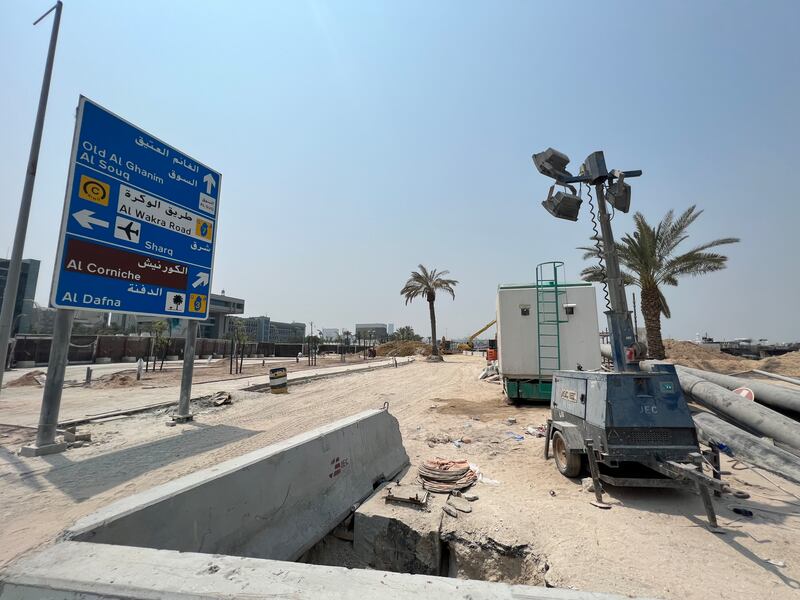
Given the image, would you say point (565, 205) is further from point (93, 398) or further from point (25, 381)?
point (25, 381)

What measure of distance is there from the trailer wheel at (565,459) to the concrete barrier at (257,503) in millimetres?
2956

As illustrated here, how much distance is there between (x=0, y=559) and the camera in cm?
333

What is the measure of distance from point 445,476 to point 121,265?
24.7 ft

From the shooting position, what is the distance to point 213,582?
1.59m

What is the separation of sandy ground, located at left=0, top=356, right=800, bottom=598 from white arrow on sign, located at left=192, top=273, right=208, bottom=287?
348 centimetres

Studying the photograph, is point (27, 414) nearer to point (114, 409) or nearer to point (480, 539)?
point (114, 409)

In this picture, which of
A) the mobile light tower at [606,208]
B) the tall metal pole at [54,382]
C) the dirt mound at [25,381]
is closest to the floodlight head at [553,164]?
the mobile light tower at [606,208]

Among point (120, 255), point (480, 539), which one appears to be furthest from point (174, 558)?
point (120, 255)

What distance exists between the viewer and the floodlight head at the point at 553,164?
6.20m

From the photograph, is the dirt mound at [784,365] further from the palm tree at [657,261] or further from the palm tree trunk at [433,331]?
the palm tree trunk at [433,331]

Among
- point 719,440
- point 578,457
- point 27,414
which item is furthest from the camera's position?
point 27,414

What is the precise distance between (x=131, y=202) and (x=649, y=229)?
21.5 meters

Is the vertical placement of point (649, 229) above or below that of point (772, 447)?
above

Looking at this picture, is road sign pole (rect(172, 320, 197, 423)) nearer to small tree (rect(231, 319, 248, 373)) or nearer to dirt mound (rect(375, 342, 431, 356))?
small tree (rect(231, 319, 248, 373))
